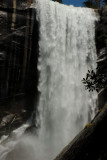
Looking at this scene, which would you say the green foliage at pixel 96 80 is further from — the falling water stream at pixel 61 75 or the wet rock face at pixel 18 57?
the wet rock face at pixel 18 57

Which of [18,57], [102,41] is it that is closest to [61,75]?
[18,57]

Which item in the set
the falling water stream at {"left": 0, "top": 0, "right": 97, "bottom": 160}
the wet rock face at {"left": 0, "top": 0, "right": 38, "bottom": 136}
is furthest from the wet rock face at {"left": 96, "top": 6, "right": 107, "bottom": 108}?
the wet rock face at {"left": 0, "top": 0, "right": 38, "bottom": 136}

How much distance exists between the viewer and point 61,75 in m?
12.0

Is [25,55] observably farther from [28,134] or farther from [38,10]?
[28,134]

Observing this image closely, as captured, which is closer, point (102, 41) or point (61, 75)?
point (61, 75)

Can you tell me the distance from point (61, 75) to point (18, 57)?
12.2 ft

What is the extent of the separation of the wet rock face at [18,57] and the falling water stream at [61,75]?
27.0 inches

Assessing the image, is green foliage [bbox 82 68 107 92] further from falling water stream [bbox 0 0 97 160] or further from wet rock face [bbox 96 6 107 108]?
wet rock face [bbox 96 6 107 108]

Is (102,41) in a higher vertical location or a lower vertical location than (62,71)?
higher

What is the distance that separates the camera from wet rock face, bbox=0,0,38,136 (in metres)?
10.4

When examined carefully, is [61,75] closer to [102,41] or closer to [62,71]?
[62,71]

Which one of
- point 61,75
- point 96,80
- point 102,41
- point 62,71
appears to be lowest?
point 61,75

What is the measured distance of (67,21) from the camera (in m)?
12.4

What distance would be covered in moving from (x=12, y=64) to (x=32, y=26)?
3339 millimetres
